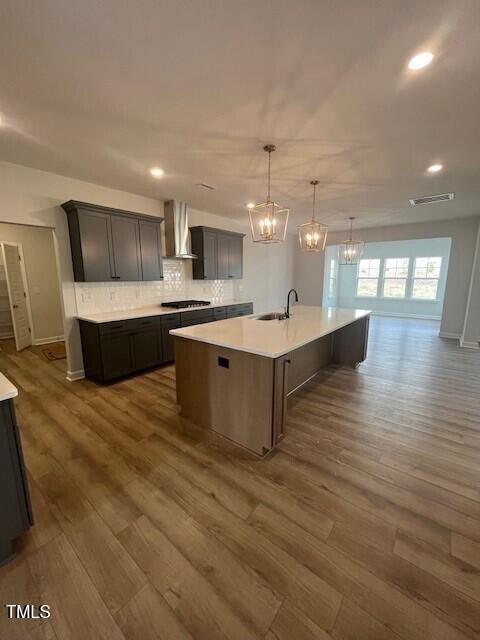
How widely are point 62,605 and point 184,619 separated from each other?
567mm

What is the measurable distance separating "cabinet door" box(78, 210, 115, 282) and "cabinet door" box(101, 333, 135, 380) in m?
0.84

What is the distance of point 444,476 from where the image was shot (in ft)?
6.47

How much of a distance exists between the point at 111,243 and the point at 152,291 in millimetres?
1141

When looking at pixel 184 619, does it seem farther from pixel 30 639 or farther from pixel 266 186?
pixel 266 186

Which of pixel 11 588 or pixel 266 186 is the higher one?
pixel 266 186

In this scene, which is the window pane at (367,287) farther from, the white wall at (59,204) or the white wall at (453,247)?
the white wall at (59,204)

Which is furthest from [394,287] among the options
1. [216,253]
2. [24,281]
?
[24,281]

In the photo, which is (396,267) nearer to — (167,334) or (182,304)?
(182,304)

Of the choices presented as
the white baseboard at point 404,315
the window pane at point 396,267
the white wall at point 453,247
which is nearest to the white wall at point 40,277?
the white wall at point 453,247

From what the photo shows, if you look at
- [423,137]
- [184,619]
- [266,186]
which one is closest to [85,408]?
[184,619]

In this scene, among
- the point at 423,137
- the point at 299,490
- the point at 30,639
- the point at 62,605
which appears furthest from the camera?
the point at 423,137

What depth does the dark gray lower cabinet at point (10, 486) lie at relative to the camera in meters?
1.30

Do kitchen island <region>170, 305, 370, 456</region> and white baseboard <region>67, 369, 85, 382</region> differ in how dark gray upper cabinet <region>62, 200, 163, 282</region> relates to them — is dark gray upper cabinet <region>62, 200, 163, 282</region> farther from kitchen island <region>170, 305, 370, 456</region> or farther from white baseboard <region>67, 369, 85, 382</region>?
kitchen island <region>170, 305, 370, 456</region>

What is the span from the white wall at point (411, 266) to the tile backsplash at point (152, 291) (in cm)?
402
